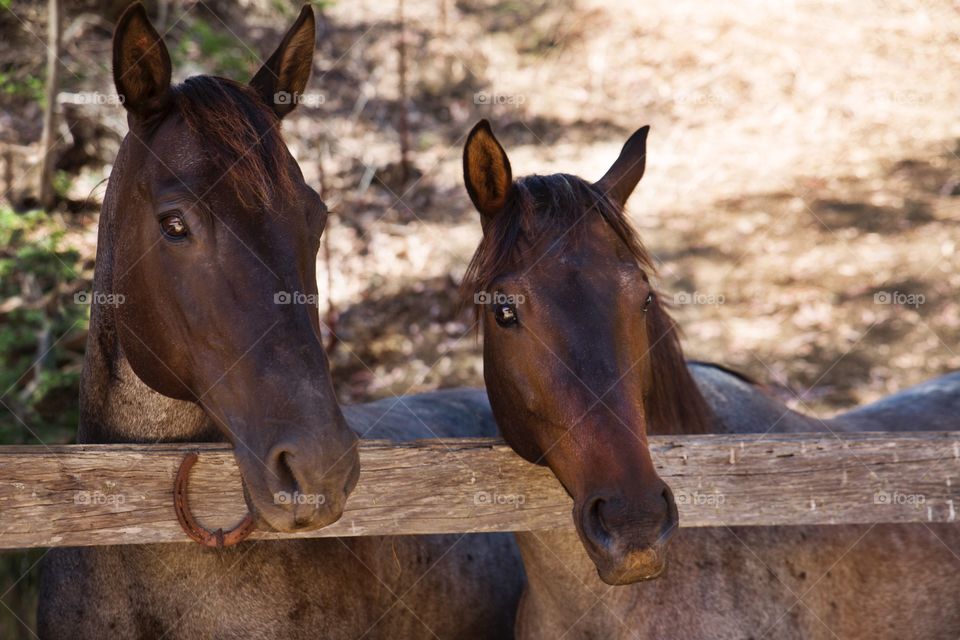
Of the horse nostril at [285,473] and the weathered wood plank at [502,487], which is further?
the weathered wood plank at [502,487]

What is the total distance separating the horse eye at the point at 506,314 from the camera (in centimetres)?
307

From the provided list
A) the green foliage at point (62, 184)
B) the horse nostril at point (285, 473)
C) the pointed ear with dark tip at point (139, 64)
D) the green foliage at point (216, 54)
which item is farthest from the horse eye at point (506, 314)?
the green foliage at point (62, 184)

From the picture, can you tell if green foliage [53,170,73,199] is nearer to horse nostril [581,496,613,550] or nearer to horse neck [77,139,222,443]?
horse neck [77,139,222,443]

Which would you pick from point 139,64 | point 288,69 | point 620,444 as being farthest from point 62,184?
point 620,444

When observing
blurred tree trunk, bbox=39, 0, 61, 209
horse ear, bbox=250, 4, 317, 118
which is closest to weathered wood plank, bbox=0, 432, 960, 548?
horse ear, bbox=250, 4, 317, 118

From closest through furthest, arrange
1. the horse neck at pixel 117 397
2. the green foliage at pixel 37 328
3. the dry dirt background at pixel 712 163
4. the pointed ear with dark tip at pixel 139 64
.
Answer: the pointed ear with dark tip at pixel 139 64, the horse neck at pixel 117 397, the green foliage at pixel 37 328, the dry dirt background at pixel 712 163

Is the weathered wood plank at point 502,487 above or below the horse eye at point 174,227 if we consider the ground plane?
below

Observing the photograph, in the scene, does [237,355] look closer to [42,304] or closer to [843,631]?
[843,631]

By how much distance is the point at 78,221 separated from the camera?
8.23m

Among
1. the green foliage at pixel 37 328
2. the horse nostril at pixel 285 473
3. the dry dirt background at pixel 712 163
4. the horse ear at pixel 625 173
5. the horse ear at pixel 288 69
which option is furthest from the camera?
the dry dirt background at pixel 712 163

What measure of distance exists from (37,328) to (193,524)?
4821mm

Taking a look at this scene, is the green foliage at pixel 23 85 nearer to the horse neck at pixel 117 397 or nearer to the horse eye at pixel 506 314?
the horse neck at pixel 117 397

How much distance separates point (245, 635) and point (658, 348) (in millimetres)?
1807

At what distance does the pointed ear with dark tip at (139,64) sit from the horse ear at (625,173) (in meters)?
1.57
